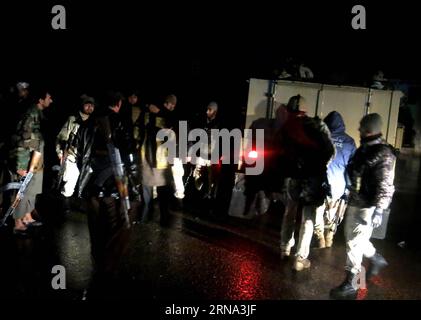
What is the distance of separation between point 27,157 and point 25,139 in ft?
0.87

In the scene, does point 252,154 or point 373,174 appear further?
point 252,154

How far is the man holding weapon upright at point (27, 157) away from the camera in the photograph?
206 inches

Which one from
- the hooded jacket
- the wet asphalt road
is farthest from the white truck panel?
the wet asphalt road

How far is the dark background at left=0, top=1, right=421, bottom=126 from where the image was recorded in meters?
9.89

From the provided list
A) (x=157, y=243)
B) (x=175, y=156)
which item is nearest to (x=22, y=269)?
(x=157, y=243)

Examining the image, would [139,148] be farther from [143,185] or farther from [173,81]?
[173,81]

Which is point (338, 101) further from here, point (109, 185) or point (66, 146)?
point (66, 146)

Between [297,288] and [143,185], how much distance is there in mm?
2946

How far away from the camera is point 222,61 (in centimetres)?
1282

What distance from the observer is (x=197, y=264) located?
489cm

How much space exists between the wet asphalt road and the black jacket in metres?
1.15

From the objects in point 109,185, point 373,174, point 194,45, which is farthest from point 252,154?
point 194,45

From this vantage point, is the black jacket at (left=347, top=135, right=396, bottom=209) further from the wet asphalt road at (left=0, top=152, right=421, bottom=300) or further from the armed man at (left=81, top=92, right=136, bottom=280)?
the armed man at (left=81, top=92, right=136, bottom=280)

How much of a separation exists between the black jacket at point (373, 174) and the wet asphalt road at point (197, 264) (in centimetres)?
115
